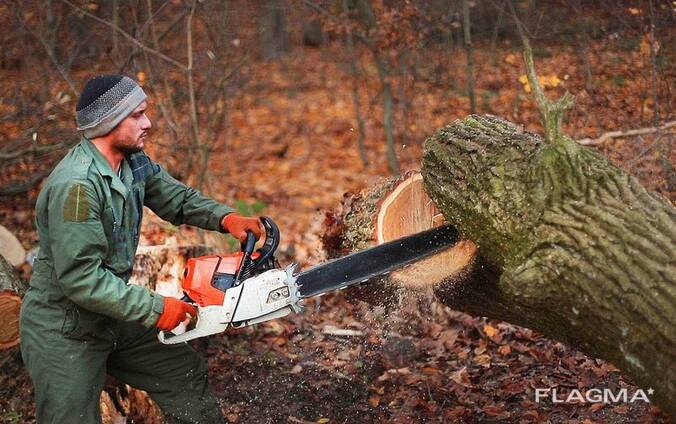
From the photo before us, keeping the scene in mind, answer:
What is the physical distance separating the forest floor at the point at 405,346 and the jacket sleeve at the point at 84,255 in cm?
148

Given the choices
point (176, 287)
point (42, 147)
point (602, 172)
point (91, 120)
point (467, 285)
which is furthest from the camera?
point (42, 147)

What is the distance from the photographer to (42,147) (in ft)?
23.5

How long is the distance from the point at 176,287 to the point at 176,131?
2.42 meters

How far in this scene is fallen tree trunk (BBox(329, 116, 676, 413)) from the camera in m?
2.69

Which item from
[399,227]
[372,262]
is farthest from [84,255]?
[399,227]

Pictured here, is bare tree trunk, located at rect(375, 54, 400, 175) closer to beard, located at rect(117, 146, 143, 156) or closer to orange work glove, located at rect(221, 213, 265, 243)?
orange work glove, located at rect(221, 213, 265, 243)

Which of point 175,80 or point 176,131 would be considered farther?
point 175,80

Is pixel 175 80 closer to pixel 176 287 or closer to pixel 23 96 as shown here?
pixel 23 96

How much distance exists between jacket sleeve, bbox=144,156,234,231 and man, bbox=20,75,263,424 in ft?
0.28

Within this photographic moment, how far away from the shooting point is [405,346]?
193 inches

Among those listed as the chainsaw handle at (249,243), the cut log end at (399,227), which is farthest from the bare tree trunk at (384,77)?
the chainsaw handle at (249,243)

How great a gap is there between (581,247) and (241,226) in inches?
65.4

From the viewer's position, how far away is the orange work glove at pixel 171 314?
10.6ft

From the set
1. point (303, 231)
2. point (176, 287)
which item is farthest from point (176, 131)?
point (176, 287)
